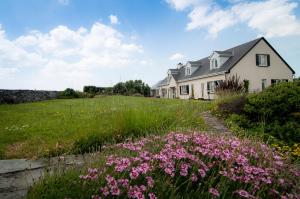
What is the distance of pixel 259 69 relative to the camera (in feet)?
81.6

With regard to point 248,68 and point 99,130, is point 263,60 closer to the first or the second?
point 248,68

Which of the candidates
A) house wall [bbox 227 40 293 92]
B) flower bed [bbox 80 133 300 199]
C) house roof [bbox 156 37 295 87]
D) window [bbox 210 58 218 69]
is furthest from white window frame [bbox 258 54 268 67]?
flower bed [bbox 80 133 300 199]

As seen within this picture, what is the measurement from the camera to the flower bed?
214cm

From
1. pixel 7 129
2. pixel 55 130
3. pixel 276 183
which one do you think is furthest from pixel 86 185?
pixel 7 129

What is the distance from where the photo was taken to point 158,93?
156ft

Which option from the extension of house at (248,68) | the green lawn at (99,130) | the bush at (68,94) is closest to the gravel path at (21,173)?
the green lawn at (99,130)

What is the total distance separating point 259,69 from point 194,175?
24951mm

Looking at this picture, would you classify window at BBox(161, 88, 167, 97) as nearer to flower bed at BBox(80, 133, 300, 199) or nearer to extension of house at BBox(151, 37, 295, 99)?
extension of house at BBox(151, 37, 295, 99)

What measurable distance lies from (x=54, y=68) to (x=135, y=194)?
12.6 metres

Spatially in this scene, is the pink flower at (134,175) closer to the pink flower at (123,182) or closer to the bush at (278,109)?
the pink flower at (123,182)

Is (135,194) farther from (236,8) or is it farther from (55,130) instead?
(236,8)

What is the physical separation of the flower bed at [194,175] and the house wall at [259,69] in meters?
22.1

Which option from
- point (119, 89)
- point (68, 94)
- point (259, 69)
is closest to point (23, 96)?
point (68, 94)

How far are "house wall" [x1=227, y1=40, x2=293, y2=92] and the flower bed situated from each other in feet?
72.6
